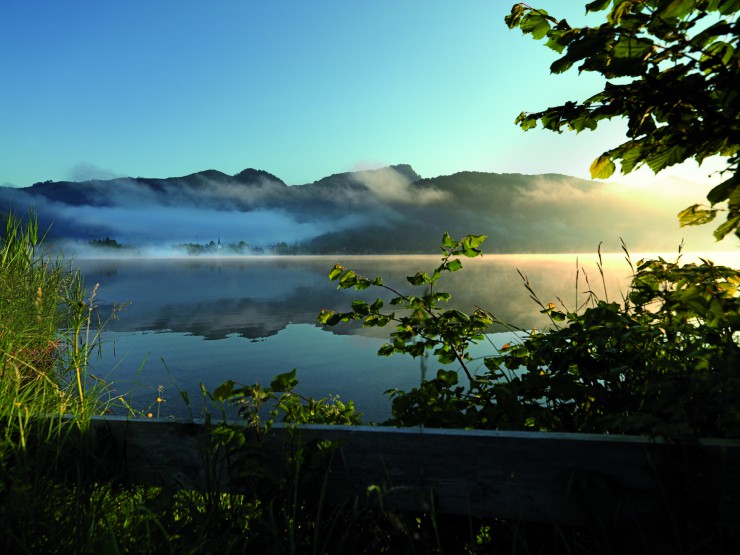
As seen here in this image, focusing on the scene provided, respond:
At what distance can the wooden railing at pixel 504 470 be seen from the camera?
1.53m

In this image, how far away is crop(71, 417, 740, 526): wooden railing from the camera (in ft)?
5.02

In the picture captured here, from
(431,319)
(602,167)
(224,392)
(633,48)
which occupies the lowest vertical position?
(224,392)

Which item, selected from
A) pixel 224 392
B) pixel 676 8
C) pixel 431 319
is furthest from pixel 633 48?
pixel 224 392

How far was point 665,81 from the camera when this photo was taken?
1.92 metres

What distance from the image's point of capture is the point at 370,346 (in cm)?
1565

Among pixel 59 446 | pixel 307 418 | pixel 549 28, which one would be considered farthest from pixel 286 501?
pixel 549 28

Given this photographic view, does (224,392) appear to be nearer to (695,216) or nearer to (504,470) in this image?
(504,470)

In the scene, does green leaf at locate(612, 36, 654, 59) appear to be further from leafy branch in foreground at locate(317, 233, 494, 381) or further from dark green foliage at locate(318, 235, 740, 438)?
leafy branch in foreground at locate(317, 233, 494, 381)

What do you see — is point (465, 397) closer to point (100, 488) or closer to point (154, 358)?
point (100, 488)

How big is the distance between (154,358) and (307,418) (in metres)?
13.4

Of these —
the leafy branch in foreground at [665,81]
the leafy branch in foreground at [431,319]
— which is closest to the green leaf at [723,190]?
the leafy branch in foreground at [665,81]

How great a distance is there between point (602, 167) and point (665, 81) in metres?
0.57

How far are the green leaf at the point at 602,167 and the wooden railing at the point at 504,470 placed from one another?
1478 millimetres

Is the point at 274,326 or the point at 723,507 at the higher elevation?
the point at 723,507
